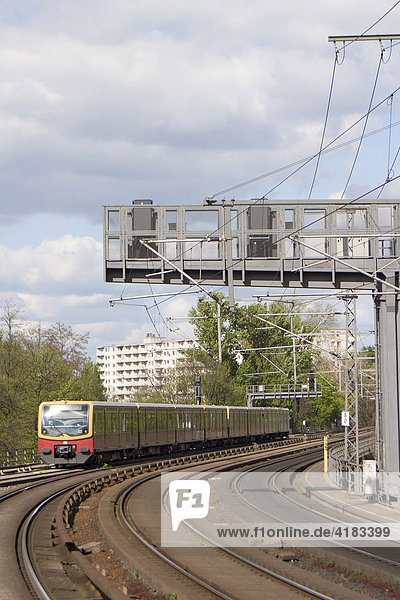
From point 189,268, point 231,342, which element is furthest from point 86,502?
point 231,342

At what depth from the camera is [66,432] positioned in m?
35.2

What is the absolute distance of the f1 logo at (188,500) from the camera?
20.8 m

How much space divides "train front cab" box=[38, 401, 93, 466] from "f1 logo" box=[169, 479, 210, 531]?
8803 millimetres

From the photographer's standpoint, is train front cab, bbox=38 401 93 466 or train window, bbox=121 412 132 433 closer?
train front cab, bbox=38 401 93 466

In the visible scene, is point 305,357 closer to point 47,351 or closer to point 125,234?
point 47,351

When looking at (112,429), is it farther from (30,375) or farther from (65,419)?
(30,375)

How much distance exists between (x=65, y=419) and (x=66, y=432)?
0.55m

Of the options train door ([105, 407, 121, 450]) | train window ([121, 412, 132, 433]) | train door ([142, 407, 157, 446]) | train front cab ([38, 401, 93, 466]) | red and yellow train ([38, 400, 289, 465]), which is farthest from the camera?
train door ([142, 407, 157, 446])

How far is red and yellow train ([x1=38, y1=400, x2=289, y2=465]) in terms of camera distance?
3522 cm

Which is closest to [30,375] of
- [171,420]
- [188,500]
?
[171,420]

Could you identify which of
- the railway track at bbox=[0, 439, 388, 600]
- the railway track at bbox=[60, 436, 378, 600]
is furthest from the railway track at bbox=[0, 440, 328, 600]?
the railway track at bbox=[60, 436, 378, 600]

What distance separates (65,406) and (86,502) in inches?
461

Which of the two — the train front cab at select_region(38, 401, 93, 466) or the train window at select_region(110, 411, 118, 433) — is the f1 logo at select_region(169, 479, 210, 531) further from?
the train window at select_region(110, 411, 118, 433)

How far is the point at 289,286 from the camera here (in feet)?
88.9
